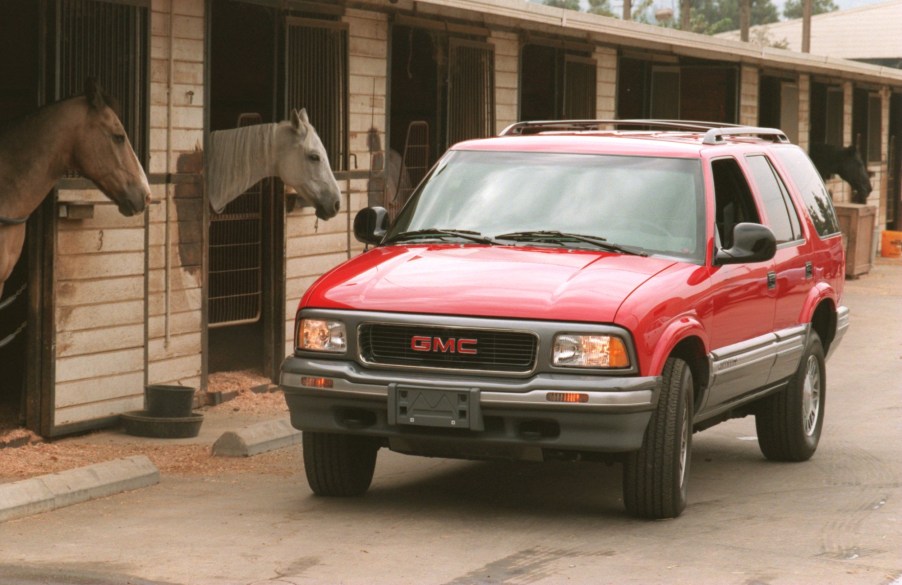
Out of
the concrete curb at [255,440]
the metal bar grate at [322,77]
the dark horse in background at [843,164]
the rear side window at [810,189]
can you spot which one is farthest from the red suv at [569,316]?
the dark horse in background at [843,164]

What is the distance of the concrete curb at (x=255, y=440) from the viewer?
10.2 m

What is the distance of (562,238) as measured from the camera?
27.5 feet

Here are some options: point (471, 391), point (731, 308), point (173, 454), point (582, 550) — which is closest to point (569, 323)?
point (471, 391)

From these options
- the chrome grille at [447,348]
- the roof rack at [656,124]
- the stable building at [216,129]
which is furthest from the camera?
the stable building at [216,129]

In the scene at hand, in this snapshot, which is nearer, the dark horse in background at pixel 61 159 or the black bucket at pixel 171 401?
the dark horse in background at pixel 61 159

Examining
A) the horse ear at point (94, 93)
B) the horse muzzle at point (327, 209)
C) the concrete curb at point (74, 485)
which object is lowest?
the concrete curb at point (74, 485)

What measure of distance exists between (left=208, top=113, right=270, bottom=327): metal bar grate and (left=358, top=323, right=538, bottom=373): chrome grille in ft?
18.9

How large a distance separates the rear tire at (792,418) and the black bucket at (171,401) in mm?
3938

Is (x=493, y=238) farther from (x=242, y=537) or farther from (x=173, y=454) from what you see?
(x=173, y=454)

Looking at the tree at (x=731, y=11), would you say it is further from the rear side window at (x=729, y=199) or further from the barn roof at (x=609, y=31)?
the rear side window at (x=729, y=199)

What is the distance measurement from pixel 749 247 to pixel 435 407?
2.10 metres

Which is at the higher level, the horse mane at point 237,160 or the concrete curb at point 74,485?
the horse mane at point 237,160

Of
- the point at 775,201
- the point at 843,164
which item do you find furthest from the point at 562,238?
the point at 843,164

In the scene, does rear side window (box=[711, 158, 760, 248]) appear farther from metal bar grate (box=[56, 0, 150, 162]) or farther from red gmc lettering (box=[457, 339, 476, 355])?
metal bar grate (box=[56, 0, 150, 162])
